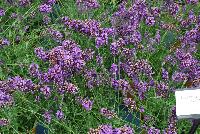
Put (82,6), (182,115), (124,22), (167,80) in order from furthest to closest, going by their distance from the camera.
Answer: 1. (82,6)
2. (124,22)
3. (167,80)
4. (182,115)

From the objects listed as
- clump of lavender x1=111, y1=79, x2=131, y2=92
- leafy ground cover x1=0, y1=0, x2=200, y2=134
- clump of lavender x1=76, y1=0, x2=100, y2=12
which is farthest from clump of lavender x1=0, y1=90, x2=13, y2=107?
clump of lavender x1=76, y1=0, x2=100, y2=12

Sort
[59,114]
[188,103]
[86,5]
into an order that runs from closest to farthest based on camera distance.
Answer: [188,103] < [59,114] < [86,5]

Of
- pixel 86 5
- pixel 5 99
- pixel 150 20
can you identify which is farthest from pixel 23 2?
pixel 5 99

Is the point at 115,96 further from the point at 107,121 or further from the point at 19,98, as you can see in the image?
the point at 19,98

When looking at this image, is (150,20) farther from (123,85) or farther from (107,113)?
(107,113)

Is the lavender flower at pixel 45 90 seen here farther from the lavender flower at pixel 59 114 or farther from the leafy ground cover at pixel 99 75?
the lavender flower at pixel 59 114

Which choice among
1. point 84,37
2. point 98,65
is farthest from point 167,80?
point 84,37
